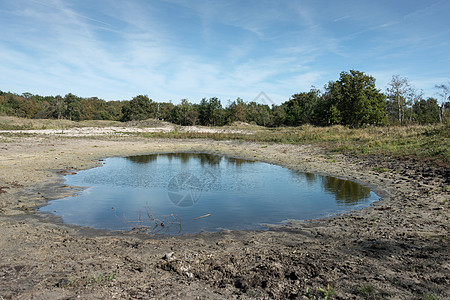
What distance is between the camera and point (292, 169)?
58.7 ft

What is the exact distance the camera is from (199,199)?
11164 mm

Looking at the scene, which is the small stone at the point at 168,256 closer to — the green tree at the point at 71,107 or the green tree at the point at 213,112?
the green tree at the point at 213,112

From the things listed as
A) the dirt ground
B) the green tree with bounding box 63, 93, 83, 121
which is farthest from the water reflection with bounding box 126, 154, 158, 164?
the green tree with bounding box 63, 93, 83, 121

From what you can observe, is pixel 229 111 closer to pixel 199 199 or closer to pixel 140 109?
pixel 140 109

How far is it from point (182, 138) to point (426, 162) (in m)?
28.3

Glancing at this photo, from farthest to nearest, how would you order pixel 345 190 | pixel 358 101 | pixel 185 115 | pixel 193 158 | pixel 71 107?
pixel 71 107
pixel 185 115
pixel 358 101
pixel 193 158
pixel 345 190

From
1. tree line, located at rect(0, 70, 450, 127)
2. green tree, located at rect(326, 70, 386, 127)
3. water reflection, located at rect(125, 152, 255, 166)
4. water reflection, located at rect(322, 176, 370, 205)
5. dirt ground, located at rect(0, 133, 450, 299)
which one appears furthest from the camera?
tree line, located at rect(0, 70, 450, 127)

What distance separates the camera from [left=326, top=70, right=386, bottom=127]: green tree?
41.6 meters

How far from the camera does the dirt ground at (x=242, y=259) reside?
4.22m

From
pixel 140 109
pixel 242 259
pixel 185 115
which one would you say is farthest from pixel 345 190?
pixel 140 109

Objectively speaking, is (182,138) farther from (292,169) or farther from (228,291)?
(228,291)

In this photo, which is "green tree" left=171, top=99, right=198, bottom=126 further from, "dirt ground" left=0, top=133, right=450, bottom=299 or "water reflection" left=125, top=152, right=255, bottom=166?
"dirt ground" left=0, top=133, right=450, bottom=299

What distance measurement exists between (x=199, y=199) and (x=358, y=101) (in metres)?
37.3

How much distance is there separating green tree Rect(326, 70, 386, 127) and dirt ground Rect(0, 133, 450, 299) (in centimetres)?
3484
